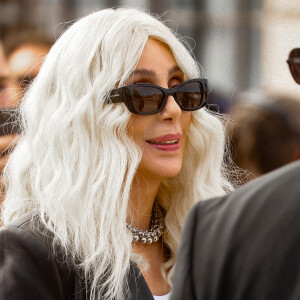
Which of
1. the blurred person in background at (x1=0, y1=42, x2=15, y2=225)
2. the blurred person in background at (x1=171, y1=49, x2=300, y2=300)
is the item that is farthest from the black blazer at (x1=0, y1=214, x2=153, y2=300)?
the blurred person in background at (x1=0, y1=42, x2=15, y2=225)

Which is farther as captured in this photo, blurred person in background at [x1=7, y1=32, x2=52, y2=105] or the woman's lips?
blurred person in background at [x1=7, y1=32, x2=52, y2=105]

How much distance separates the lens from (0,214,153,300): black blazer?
160 cm

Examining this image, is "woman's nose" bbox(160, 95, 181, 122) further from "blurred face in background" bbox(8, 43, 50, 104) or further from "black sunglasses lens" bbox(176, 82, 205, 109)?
"blurred face in background" bbox(8, 43, 50, 104)

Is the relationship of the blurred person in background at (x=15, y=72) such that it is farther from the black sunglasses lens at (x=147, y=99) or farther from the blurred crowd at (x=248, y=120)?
the black sunglasses lens at (x=147, y=99)

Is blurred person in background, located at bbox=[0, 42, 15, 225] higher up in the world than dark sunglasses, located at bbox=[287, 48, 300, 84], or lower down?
lower down

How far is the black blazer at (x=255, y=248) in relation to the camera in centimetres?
73

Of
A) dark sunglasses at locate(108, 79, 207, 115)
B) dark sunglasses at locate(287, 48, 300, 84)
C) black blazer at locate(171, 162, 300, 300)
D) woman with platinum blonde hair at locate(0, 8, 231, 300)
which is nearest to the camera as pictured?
black blazer at locate(171, 162, 300, 300)

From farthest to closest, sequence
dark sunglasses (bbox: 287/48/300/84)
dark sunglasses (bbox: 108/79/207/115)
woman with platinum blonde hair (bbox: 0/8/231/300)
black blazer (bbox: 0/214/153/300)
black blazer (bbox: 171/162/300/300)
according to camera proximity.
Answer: dark sunglasses (bbox: 287/48/300/84), dark sunglasses (bbox: 108/79/207/115), woman with platinum blonde hair (bbox: 0/8/231/300), black blazer (bbox: 0/214/153/300), black blazer (bbox: 171/162/300/300)

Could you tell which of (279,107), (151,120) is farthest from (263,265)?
(279,107)

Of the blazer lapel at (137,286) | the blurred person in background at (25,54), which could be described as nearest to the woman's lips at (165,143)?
the blazer lapel at (137,286)

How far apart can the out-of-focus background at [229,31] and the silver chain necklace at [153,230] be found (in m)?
0.98

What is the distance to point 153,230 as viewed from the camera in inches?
79.3

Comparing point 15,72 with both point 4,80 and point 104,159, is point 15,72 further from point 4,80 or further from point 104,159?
point 104,159

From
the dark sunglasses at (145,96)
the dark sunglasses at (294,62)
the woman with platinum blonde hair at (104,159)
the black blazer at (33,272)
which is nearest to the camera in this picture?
the black blazer at (33,272)
